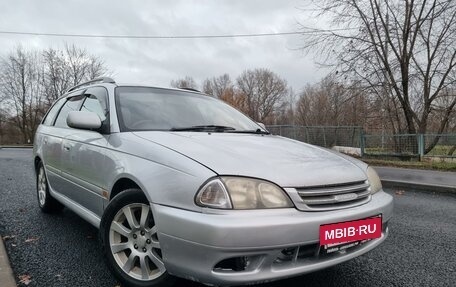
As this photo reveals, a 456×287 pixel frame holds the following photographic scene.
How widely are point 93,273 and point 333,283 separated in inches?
71.4

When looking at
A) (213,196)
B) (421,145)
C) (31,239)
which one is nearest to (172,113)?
(213,196)

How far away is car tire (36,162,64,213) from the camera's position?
465 cm

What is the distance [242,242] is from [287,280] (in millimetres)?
971

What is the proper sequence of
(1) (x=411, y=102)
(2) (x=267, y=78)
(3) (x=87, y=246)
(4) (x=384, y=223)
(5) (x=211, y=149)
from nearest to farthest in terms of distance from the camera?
1. (5) (x=211, y=149)
2. (4) (x=384, y=223)
3. (3) (x=87, y=246)
4. (1) (x=411, y=102)
5. (2) (x=267, y=78)

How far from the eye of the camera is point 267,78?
6956 cm

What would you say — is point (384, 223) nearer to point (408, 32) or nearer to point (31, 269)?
point (31, 269)

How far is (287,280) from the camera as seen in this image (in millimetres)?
2764

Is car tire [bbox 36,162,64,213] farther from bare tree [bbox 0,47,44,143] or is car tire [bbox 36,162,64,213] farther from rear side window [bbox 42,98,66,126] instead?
bare tree [bbox 0,47,44,143]

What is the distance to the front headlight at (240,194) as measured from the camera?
6.97ft

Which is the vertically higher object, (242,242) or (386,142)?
(386,142)

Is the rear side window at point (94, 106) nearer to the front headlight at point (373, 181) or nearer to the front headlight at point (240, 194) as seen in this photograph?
the front headlight at point (240, 194)

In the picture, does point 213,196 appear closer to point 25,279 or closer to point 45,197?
point 25,279

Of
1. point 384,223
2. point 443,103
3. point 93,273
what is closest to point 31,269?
point 93,273

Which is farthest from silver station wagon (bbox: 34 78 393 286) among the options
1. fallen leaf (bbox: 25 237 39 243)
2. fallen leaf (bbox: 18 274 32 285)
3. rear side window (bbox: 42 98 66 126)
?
rear side window (bbox: 42 98 66 126)
